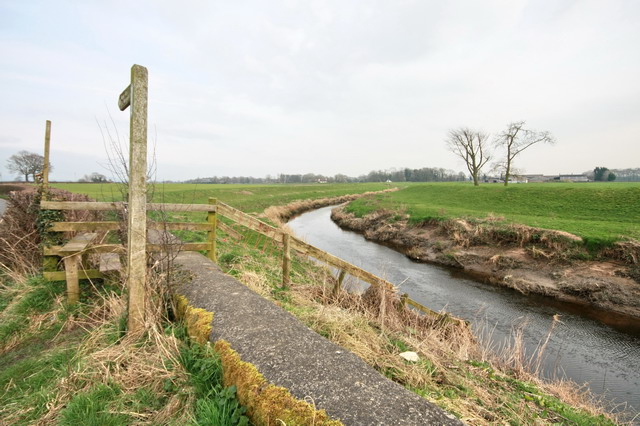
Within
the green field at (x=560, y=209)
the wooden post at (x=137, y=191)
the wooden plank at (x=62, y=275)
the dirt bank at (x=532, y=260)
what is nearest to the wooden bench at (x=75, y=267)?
the wooden plank at (x=62, y=275)

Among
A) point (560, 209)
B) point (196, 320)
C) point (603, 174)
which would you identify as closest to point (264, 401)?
point (196, 320)

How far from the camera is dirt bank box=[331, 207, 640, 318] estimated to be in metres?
11.1

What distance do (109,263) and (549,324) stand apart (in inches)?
474

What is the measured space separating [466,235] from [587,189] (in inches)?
670

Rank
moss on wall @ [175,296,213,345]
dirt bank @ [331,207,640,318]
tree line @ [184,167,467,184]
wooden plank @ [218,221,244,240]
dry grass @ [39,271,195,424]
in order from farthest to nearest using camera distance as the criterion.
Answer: tree line @ [184,167,467,184]
dirt bank @ [331,207,640,318]
wooden plank @ [218,221,244,240]
moss on wall @ [175,296,213,345]
dry grass @ [39,271,195,424]

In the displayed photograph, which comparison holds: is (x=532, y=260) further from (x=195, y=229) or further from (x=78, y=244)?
(x=78, y=244)

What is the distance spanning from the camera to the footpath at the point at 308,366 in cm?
212

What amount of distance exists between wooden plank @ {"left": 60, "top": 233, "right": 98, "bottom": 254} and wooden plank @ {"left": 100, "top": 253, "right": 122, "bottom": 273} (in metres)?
0.38

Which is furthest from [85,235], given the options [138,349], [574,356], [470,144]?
[470,144]

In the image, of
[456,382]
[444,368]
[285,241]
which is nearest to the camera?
[456,382]

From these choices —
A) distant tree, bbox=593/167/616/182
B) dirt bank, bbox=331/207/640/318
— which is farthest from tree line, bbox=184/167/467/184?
dirt bank, bbox=331/207/640/318

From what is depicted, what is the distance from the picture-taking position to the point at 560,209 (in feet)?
72.9

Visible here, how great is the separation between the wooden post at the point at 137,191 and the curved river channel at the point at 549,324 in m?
6.93

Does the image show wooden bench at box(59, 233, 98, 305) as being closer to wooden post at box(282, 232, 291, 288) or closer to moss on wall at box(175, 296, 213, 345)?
moss on wall at box(175, 296, 213, 345)
